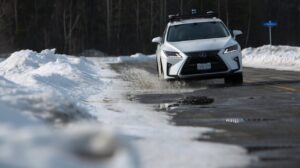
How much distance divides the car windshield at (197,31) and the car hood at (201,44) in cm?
40

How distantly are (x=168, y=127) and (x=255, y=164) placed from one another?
2.49m

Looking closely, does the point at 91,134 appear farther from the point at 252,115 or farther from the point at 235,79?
the point at 235,79

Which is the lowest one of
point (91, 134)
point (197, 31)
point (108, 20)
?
point (108, 20)

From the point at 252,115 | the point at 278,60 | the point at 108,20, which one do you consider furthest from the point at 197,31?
the point at 108,20

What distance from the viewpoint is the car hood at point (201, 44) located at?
1518 cm

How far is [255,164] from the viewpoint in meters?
5.88

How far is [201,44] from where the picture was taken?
15336 mm

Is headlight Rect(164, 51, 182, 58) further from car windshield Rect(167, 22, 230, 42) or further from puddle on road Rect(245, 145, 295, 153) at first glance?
puddle on road Rect(245, 145, 295, 153)

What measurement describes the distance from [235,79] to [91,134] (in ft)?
44.8

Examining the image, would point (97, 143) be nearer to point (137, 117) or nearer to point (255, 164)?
point (255, 164)

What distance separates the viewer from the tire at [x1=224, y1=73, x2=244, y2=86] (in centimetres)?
1591

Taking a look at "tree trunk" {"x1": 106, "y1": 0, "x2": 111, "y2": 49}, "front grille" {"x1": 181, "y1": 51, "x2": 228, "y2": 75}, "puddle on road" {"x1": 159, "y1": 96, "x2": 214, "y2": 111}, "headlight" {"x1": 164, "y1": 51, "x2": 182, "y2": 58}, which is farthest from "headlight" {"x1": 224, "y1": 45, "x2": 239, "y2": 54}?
"tree trunk" {"x1": 106, "y1": 0, "x2": 111, "y2": 49}

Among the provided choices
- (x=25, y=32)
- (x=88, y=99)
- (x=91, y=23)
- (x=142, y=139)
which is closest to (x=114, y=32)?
(x=91, y=23)

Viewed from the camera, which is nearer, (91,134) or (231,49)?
(91,134)
